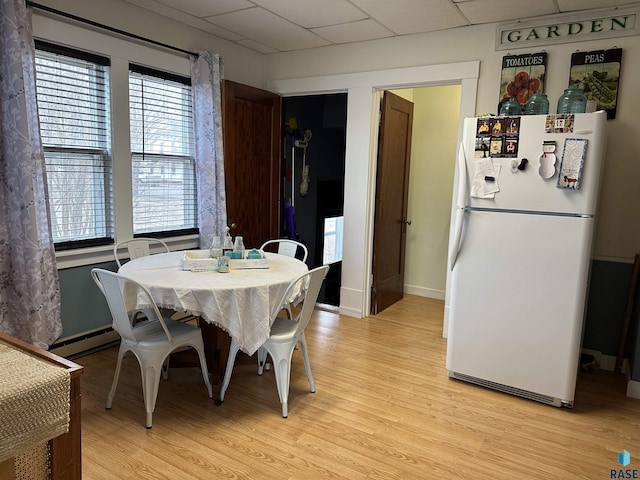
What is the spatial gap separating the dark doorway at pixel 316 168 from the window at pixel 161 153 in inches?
52.3

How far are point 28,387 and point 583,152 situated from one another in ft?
8.89

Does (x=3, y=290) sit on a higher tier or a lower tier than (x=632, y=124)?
lower

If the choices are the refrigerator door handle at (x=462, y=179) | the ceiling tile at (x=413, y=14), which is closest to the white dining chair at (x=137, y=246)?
the refrigerator door handle at (x=462, y=179)

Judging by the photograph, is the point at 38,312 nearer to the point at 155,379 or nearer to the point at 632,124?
the point at 155,379

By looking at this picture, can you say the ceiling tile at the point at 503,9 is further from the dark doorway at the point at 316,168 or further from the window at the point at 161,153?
the window at the point at 161,153

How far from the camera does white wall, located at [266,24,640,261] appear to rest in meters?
3.06

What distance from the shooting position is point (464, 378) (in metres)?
3.00

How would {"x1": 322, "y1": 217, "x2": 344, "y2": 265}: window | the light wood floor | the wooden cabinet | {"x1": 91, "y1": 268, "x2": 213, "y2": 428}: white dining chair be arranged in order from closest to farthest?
the wooden cabinet → the light wood floor → {"x1": 91, "y1": 268, "x2": 213, "y2": 428}: white dining chair → {"x1": 322, "y1": 217, "x2": 344, "y2": 265}: window

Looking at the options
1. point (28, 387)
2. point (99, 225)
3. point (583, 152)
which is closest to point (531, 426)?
point (583, 152)

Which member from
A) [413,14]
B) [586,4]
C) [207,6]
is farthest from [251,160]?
[586,4]

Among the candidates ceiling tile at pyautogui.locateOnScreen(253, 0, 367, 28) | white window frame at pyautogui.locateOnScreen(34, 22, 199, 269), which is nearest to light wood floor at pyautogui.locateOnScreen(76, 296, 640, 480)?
white window frame at pyautogui.locateOnScreen(34, 22, 199, 269)

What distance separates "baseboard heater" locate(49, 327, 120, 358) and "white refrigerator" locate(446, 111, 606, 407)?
8.22ft

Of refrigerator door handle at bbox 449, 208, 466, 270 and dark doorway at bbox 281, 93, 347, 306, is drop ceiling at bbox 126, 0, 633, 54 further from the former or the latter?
refrigerator door handle at bbox 449, 208, 466, 270

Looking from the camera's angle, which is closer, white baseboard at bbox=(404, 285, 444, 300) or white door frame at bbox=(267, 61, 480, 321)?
white door frame at bbox=(267, 61, 480, 321)
